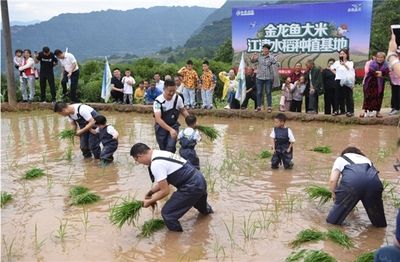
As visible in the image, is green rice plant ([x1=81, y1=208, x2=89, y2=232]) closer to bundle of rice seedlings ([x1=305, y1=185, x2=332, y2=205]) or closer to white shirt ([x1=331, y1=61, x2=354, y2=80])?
bundle of rice seedlings ([x1=305, y1=185, x2=332, y2=205])

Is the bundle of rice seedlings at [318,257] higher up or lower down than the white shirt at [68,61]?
lower down

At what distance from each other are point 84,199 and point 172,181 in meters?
1.52

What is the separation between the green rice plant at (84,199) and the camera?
6.59 m

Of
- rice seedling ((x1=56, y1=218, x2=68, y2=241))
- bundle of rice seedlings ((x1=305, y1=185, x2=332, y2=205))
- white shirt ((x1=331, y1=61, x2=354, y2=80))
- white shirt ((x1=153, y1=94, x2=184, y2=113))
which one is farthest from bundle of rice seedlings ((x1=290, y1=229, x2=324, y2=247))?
white shirt ((x1=331, y1=61, x2=354, y2=80))

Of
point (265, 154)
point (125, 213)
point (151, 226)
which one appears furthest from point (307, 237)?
point (265, 154)

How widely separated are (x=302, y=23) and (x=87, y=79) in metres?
11.6

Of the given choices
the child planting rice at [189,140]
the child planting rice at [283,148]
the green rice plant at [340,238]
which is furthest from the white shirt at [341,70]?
the green rice plant at [340,238]

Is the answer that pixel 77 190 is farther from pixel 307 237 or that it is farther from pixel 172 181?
pixel 307 237

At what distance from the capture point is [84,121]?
9219 millimetres

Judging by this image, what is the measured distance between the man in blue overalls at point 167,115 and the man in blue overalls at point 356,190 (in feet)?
10.2

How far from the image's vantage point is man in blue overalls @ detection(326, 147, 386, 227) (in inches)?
220

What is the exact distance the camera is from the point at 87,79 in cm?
2452

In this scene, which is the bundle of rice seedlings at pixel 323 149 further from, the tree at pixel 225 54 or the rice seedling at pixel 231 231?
the tree at pixel 225 54

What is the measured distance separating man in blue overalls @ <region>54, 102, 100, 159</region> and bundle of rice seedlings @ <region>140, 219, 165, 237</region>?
371 cm
